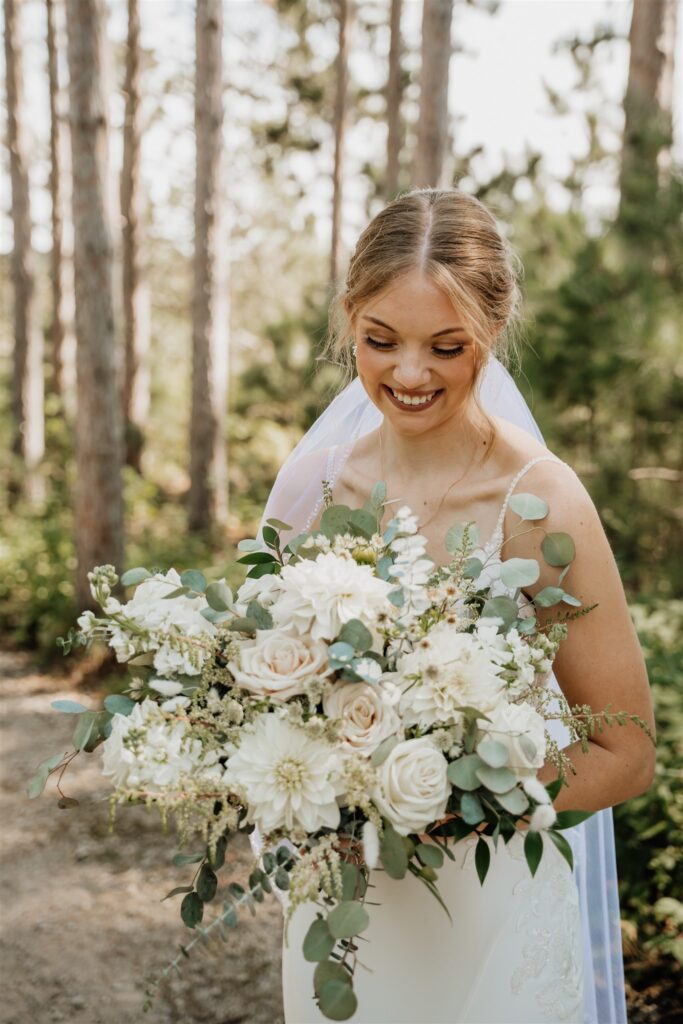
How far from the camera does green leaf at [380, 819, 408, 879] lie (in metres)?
1.30

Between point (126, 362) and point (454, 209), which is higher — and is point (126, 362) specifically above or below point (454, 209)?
below

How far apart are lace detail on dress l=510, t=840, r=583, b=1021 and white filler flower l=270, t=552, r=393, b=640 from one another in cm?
73

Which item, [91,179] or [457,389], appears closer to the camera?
[457,389]

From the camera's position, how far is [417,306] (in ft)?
6.30

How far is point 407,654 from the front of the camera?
1.47 meters

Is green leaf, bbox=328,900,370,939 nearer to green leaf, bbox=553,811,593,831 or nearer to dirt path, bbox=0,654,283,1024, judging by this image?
green leaf, bbox=553,811,593,831

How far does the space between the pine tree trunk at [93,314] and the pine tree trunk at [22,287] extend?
15.4 ft

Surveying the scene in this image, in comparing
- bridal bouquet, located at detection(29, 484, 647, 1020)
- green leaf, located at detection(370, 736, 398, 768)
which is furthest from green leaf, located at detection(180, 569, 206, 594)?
green leaf, located at detection(370, 736, 398, 768)

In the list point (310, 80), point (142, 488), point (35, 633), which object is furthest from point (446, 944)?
point (310, 80)

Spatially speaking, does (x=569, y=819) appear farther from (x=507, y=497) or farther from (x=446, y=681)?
(x=507, y=497)

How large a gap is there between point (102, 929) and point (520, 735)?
11.2 ft

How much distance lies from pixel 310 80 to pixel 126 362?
19.0ft

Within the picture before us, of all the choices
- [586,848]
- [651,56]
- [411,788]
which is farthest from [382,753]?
[651,56]

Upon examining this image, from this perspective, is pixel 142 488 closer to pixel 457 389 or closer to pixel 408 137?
pixel 457 389
